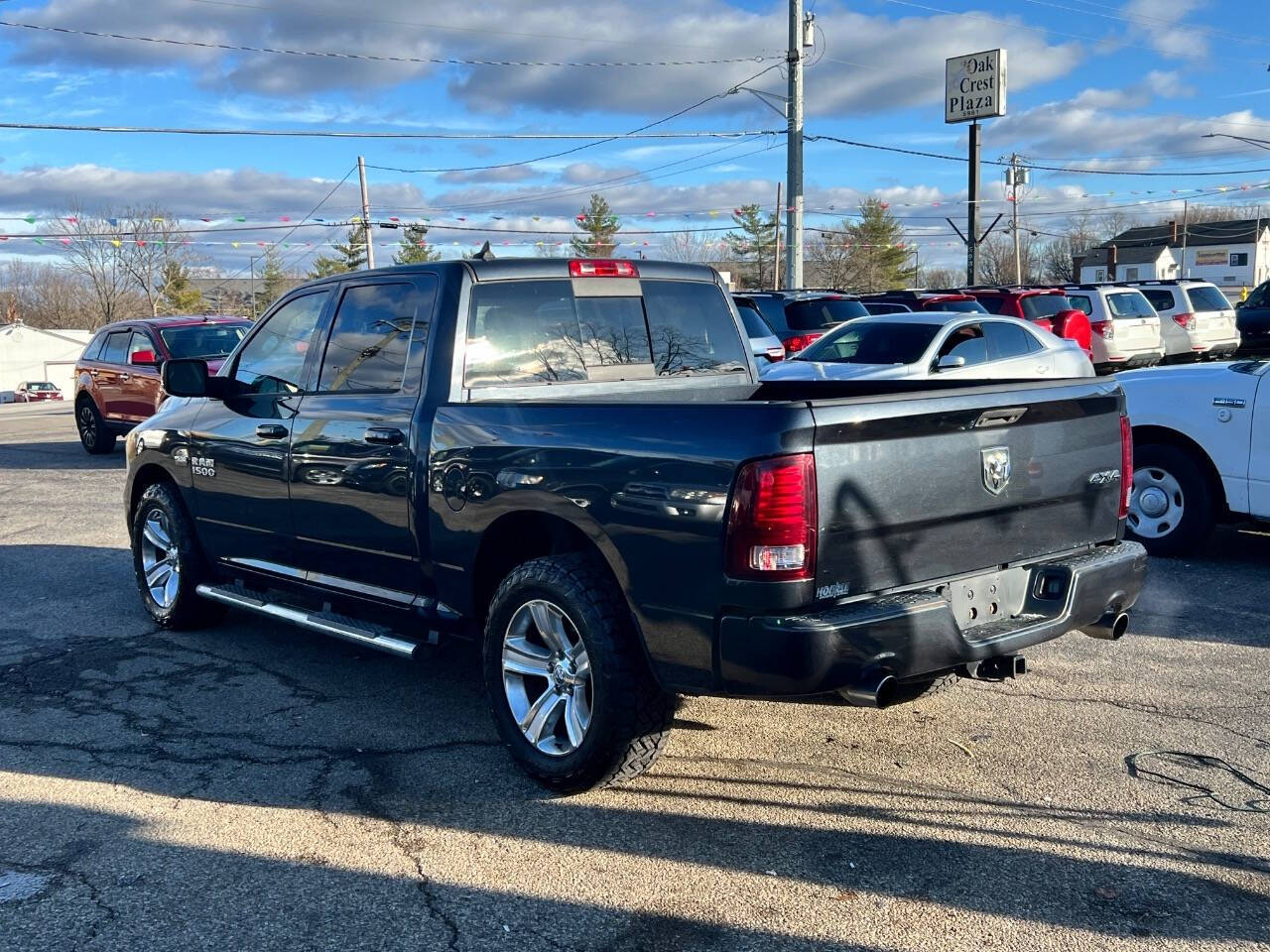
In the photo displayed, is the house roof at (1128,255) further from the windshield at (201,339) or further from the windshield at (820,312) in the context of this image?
the windshield at (201,339)

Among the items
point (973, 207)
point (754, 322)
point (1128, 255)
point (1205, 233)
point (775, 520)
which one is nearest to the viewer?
point (775, 520)

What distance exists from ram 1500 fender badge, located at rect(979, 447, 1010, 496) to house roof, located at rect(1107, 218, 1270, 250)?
105516 mm

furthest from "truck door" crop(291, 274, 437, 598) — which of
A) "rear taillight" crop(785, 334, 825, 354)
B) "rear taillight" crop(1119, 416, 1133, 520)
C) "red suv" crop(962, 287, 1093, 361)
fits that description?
"red suv" crop(962, 287, 1093, 361)

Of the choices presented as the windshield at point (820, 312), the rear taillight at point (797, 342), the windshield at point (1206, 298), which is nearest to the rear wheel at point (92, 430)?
the rear taillight at point (797, 342)

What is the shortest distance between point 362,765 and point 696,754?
1.32 m

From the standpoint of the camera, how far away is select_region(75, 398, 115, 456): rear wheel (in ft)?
51.7

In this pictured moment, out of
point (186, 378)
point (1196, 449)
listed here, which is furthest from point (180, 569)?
point (1196, 449)

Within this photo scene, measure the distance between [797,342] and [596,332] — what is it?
12852 mm

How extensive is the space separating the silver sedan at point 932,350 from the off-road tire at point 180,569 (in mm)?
6835

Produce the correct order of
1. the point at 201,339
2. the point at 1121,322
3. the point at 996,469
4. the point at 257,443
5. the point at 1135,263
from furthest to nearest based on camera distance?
the point at 1135,263 → the point at 1121,322 → the point at 201,339 → the point at 257,443 → the point at 996,469

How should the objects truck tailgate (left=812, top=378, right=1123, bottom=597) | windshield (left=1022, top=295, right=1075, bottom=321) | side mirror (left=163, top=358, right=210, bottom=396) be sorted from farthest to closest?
windshield (left=1022, top=295, right=1075, bottom=321), side mirror (left=163, top=358, right=210, bottom=396), truck tailgate (left=812, top=378, right=1123, bottom=597)

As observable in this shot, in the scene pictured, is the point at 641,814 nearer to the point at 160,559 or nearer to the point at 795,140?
the point at 160,559

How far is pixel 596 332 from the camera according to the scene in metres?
5.24

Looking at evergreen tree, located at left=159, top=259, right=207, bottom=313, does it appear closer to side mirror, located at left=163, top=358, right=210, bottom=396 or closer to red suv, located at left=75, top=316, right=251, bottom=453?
red suv, located at left=75, top=316, right=251, bottom=453
